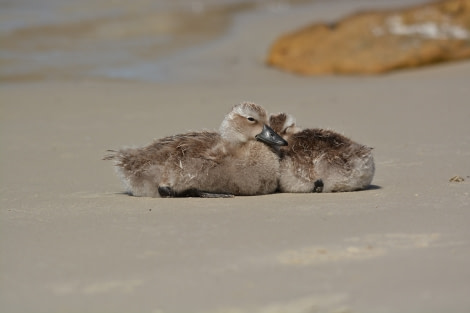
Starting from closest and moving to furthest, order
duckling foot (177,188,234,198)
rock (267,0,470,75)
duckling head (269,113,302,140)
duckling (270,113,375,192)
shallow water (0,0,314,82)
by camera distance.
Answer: duckling foot (177,188,234,198) < duckling (270,113,375,192) < duckling head (269,113,302,140) < rock (267,0,470,75) < shallow water (0,0,314,82)

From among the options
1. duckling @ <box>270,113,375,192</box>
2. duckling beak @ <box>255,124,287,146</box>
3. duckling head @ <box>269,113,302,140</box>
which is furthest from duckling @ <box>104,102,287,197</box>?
duckling head @ <box>269,113,302,140</box>

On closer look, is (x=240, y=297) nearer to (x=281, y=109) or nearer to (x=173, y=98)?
(x=281, y=109)

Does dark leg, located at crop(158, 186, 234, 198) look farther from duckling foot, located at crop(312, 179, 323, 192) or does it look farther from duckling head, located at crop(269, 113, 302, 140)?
duckling head, located at crop(269, 113, 302, 140)

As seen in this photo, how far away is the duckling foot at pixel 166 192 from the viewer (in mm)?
6336

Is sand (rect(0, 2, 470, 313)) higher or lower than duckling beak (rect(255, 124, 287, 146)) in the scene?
lower

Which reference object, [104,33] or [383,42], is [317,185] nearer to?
[383,42]

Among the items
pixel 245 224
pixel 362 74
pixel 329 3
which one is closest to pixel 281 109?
pixel 362 74

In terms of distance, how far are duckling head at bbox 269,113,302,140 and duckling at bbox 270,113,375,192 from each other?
0.22m

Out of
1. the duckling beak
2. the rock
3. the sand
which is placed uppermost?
the rock

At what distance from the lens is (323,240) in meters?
4.91

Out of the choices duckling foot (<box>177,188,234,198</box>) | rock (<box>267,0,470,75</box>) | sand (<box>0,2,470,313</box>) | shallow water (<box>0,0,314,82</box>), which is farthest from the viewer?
shallow water (<box>0,0,314,82</box>)

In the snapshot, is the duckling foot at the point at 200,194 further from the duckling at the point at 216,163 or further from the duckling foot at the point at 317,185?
the duckling foot at the point at 317,185

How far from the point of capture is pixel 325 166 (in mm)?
6410

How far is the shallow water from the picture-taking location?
1412 centimetres
